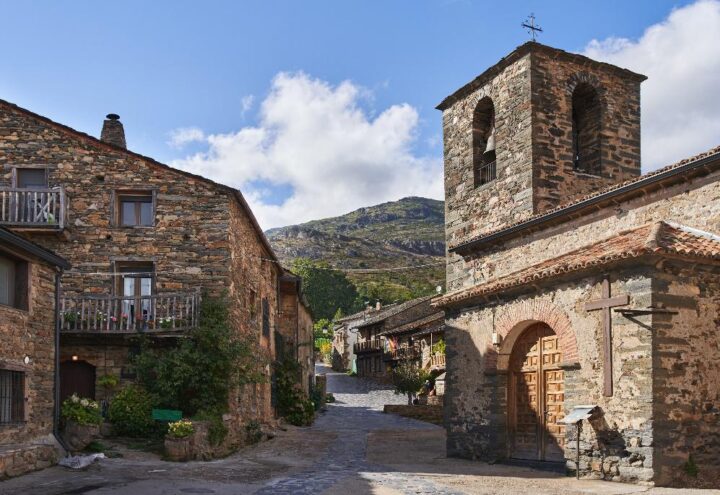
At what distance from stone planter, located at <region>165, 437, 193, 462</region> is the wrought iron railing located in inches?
440

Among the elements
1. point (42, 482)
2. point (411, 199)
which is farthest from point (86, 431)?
point (411, 199)

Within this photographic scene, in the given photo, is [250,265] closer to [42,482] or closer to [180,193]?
[180,193]

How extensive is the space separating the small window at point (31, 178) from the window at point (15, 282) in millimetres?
6107

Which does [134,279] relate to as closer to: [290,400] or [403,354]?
[290,400]

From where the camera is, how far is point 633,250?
37.8 ft

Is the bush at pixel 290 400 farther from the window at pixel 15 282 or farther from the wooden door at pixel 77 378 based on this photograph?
the window at pixel 15 282

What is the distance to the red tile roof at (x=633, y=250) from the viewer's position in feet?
37.8

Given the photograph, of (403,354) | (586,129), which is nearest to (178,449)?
(586,129)

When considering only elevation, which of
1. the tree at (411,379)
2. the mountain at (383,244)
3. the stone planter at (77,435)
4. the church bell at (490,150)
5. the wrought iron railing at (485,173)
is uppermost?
the mountain at (383,244)

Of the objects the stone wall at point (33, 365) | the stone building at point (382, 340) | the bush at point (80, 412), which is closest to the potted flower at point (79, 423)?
the bush at point (80, 412)

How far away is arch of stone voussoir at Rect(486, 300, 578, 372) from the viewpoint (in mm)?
13057

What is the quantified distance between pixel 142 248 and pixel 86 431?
16.7ft

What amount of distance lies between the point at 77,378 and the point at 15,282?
509 cm

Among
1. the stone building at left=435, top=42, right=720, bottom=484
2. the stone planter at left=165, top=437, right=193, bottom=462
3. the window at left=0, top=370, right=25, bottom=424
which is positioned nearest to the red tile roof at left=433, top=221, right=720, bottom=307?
the stone building at left=435, top=42, right=720, bottom=484
